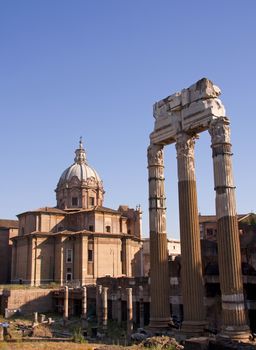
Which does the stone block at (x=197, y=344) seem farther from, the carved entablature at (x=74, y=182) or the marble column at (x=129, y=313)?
the carved entablature at (x=74, y=182)

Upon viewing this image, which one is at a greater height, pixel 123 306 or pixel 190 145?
pixel 190 145

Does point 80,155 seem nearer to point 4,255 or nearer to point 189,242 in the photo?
point 4,255

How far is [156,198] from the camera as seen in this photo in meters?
22.6

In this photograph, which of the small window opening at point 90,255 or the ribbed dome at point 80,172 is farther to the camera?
the ribbed dome at point 80,172

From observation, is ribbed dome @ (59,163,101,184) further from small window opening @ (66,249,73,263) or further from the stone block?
the stone block

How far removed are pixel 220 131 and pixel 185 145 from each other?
7.99ft

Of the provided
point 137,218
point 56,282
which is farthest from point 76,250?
point 137,218

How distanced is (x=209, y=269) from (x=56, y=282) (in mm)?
25554

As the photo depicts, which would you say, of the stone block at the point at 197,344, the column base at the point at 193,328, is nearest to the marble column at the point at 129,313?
the column base at the point at 193,328

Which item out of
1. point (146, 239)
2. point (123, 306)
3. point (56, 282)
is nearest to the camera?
point (123, 306)

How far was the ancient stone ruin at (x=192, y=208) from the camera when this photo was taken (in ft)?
58.0

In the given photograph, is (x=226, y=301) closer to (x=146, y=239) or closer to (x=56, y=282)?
(x=56, y=282)

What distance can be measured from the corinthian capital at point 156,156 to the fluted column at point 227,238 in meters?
4.23

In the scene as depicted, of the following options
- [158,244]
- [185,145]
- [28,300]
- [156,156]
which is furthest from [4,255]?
[185,145]
